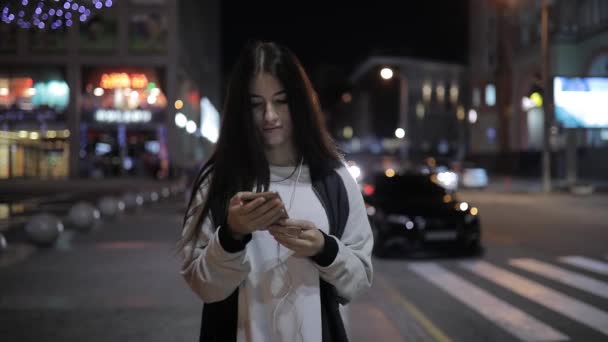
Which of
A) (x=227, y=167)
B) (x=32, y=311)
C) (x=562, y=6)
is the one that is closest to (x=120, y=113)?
(x=562, y=6)

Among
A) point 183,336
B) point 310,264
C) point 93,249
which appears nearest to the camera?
point 310,264

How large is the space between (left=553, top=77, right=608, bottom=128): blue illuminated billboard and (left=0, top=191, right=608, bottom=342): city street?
1561 centimetres

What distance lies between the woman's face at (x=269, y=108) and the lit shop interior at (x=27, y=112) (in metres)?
43.8

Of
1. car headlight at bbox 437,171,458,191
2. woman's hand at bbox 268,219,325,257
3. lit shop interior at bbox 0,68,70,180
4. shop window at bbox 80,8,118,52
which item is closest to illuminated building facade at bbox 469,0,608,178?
car headlight at bbox 437,171,458,191

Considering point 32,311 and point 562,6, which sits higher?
point 562,6

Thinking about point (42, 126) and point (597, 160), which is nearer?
point (597, 160)

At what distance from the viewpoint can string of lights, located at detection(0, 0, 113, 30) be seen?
552 cm

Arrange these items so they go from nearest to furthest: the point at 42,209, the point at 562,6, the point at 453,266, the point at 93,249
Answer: the point at 453,266
the point at 93,249
the point at 42,209
the point at 562,6

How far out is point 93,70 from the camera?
43.6 m

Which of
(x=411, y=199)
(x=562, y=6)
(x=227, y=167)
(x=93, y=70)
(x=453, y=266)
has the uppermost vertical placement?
(x=562, y=6)

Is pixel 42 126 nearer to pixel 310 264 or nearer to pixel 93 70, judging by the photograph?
pixel 93 70

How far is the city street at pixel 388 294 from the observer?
5.87 meters

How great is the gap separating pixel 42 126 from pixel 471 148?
3808 cm

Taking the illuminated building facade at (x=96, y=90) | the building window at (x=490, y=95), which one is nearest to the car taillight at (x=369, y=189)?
the illuminated building facade at (x=96, y=90)
